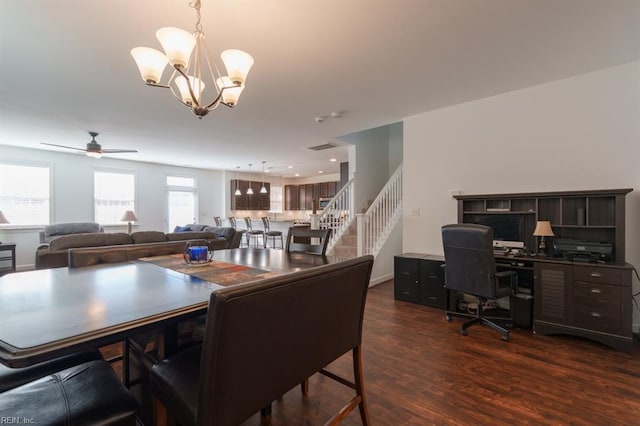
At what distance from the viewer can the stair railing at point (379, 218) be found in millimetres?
4641

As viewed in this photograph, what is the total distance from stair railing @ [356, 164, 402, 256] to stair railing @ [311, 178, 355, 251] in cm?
79

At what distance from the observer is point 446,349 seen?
2453mm

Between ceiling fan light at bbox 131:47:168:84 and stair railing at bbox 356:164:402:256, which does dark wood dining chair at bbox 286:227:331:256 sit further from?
stair railing at bbox 356:164:402:256

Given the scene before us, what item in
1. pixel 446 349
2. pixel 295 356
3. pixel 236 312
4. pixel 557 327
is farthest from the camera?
pixel 557 327

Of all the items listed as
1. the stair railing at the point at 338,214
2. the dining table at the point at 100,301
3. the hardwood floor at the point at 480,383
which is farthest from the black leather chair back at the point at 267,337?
the stair railing at the point at 338,214

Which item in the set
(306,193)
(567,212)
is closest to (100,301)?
(567,212)

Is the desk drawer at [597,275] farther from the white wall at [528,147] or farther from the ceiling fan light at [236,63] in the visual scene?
the ceiling fan light at [236,63]

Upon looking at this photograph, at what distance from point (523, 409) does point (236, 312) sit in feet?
6.40

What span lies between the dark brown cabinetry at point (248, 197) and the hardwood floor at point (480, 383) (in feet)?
24.4

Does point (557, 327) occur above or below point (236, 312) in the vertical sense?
below

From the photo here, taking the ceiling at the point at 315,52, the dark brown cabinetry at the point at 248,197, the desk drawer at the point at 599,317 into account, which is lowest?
the desk drawer at the point at 599,317

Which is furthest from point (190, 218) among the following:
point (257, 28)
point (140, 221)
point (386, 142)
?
point (257, 28)

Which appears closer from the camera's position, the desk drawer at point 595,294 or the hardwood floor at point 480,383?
the hardwood floor at point 480,383

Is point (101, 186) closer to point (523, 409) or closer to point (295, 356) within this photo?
point (295, 356)
